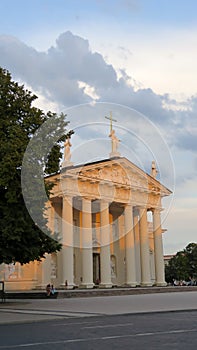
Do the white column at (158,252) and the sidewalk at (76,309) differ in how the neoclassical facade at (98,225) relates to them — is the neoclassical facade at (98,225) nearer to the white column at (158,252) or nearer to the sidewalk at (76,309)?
the white column at (158,252)

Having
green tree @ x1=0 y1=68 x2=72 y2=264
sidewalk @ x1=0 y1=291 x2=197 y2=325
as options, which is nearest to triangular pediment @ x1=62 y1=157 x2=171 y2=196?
green tree @ x1=0 y1=68 x2=72 y2=264

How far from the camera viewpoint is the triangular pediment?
57.0m

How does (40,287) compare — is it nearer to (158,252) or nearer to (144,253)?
(144,253)

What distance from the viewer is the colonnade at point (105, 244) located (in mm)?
53350

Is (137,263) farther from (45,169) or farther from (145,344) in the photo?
(145,344)

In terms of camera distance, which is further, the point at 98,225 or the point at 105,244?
the point at 98,225

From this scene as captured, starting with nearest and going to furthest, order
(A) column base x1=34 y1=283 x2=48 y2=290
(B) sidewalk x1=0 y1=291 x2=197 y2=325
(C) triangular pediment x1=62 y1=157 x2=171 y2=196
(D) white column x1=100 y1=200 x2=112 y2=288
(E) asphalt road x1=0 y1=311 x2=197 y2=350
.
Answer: (E) asphalt road x1=0 y1=311 x2=197 y2=350, (B) sidewalk x1=0 y1=291 x2=197 y2=325, (A) column base x1=34 y1=283 x2=48 y2=290, (D) white column x1=100 y1=200 x2=112 y2=288, (C) triangular pediment x1=62 y1=157 x2=171 y2=196

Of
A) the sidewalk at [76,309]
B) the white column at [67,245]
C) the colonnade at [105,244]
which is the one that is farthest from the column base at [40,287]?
the sidewalk at [76,309]

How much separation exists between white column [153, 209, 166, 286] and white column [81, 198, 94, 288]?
13047 mm

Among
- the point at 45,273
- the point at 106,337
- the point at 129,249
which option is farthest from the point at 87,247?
the point at 106,337

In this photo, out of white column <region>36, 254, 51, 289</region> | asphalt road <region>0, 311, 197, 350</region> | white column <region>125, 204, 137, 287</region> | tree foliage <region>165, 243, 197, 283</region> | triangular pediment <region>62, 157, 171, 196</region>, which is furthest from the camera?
tree foliage <region>165, 243, 197, 283</region>

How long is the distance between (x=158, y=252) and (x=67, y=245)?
1718cm

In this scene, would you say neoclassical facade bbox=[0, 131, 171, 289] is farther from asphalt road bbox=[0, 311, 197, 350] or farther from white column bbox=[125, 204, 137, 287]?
asphalt road bbox=[0, 311, 197, 350]

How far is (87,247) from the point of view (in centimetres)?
5534
